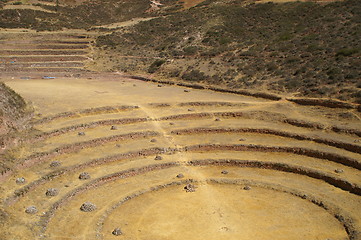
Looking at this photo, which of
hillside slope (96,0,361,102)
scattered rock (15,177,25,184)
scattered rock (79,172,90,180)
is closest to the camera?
scattered rock (15,177,25,184)

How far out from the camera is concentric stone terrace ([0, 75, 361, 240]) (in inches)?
805

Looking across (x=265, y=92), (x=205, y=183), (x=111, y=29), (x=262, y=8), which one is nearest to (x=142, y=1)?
(x=111, y=29)

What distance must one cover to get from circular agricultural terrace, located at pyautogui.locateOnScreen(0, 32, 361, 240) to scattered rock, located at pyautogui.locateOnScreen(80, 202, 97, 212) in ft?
0.20

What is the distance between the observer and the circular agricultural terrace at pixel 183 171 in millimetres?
20469

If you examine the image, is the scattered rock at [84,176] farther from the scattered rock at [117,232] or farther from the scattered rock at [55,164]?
the scattered rock at [117,232]

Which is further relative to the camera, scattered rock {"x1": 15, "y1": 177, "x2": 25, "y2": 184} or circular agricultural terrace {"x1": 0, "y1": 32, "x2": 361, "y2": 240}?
scattered rock {"x1": 15, "y1": 177, "x2": 25, "y2": 184}

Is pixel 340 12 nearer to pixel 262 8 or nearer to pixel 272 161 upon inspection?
pixel 262 8

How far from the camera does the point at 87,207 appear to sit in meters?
21.4

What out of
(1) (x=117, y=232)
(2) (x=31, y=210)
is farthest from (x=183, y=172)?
(2) (x=31, y=210)

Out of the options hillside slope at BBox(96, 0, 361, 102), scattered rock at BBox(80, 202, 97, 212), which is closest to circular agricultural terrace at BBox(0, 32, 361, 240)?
scattered rock at BBox(80, 202, 97, 212)

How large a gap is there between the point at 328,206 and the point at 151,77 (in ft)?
132

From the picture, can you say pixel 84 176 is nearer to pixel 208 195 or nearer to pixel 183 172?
pixel 183 172

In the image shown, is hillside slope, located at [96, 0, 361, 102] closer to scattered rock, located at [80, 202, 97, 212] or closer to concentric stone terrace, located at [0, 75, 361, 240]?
concentric stone terrace, located at [0, 75, 361, 240]

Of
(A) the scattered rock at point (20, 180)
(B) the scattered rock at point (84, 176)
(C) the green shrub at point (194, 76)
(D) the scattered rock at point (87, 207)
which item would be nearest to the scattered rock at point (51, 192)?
(A) the scattered rock at point (20, 180)
